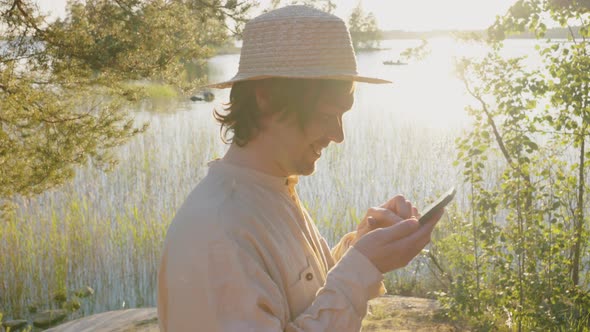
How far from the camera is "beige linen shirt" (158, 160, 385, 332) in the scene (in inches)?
47.6

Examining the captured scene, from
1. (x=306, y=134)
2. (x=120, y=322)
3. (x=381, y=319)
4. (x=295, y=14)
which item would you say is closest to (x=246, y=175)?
(x=306, y=134)

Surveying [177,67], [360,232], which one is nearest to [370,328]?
[177,67]

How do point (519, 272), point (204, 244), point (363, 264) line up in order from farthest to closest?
1. point (519, 272)
2. point (363, 264)
3. point (204, 244)

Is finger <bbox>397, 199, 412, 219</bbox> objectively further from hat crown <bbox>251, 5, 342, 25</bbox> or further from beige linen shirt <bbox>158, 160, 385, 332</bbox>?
hat crown <bbox>251, 5, 342, 25</bbox>

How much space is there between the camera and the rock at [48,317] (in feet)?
19.8

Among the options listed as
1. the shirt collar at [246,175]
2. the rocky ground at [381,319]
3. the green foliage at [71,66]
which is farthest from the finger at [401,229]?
the green foliage at [71,66]

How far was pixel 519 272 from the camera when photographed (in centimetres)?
387

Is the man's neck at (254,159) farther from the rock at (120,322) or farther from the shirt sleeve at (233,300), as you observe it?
the rock at (120,322)

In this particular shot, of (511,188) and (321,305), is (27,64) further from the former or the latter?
(321,305)

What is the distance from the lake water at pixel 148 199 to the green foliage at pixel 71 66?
1754mm

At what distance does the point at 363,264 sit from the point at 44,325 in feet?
17.7

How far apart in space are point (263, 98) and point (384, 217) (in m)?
0.39

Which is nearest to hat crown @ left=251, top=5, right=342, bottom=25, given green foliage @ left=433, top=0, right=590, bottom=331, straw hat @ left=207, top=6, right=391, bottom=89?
straw hat @ left=207, top=6, right=391, bottom=89

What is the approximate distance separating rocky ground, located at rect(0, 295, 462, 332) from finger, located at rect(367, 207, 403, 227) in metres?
2.85
